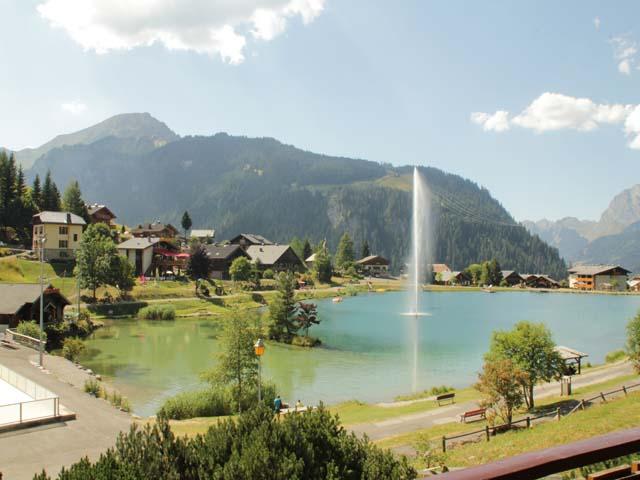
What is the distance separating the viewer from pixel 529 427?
923 inches

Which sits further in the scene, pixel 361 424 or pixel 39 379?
pixel 39 379

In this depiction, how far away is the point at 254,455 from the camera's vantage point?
8375mm

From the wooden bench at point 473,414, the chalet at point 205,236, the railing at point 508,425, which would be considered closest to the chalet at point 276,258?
the chalet at point 205,236

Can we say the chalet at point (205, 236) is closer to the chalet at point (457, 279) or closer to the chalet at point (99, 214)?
the chalet at point (99, 214)

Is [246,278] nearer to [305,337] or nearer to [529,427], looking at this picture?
[305,337]

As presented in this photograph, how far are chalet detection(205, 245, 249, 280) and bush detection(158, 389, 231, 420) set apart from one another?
81377mm

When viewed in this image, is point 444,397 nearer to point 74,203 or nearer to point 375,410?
point 375,410

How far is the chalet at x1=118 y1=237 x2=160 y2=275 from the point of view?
3799 inches

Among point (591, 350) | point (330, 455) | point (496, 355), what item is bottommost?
point (591, 350)

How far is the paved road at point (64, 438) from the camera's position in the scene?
17719 millimetres

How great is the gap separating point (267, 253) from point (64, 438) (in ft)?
374

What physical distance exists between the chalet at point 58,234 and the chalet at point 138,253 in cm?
922

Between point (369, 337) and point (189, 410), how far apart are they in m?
35.5

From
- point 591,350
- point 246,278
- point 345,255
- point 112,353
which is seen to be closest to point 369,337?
point 591,350
